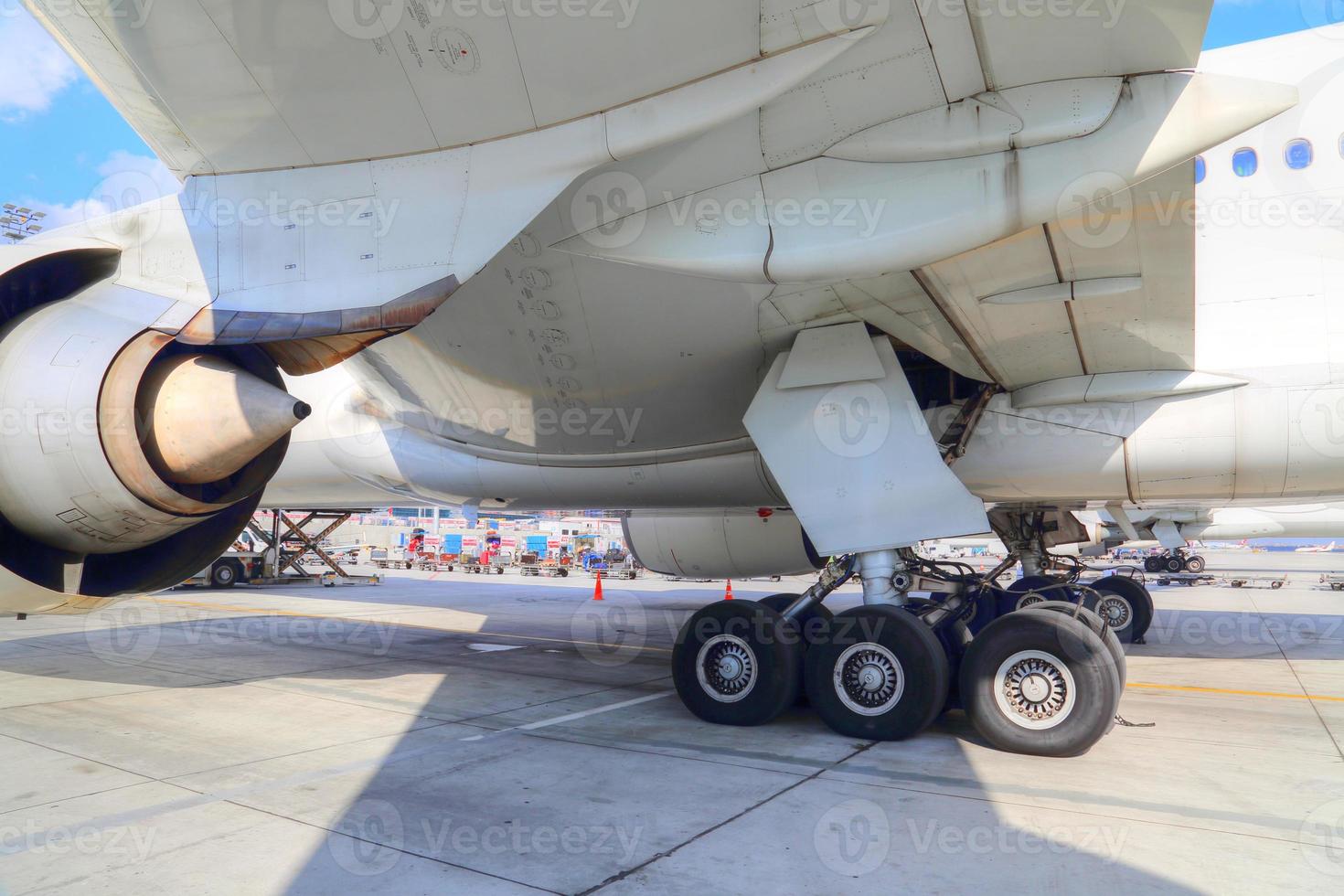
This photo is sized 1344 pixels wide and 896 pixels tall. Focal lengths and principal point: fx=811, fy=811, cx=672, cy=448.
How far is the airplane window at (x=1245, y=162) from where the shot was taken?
599 centimetres

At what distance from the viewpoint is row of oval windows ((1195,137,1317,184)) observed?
586cm

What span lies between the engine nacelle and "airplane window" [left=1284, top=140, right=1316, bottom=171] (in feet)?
19.9

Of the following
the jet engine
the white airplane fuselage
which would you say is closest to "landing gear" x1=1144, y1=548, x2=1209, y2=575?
the white airplane fuselage

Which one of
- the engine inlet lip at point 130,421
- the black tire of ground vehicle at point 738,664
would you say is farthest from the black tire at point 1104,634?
the engine inlet lip at point 130,421

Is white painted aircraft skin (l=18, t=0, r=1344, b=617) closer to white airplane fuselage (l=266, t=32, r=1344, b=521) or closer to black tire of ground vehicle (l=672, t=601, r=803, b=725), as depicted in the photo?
white airplane fuselage (l=266, t=32, r=1344, b=521)

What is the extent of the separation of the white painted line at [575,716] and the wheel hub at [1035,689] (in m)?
3.03

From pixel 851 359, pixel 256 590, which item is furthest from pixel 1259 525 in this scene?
pixel 256 590

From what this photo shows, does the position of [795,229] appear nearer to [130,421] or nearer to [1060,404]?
[1060,404]

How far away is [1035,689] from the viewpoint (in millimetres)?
5191

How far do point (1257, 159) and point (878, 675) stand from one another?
185 inches

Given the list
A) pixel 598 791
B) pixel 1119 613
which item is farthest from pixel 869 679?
pixel 1119 613

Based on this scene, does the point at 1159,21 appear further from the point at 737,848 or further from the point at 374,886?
the point at 374,886

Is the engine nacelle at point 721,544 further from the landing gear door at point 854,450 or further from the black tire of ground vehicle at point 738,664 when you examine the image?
the landing gear door at point 854,450

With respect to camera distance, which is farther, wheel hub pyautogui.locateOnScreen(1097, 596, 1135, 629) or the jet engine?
wheel hub pyautogui.locateOnScreen(1097, 596, 1135, 629)
